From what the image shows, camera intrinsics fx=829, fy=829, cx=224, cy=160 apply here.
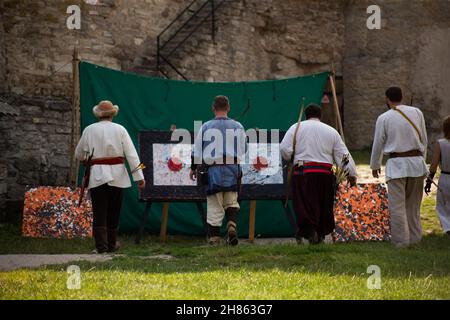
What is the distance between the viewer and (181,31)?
1706cm

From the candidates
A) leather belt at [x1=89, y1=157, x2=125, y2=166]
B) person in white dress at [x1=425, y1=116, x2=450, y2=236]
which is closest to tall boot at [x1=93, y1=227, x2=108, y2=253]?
leather belt at [x1=89, y1=157, x2=125, y2=166]

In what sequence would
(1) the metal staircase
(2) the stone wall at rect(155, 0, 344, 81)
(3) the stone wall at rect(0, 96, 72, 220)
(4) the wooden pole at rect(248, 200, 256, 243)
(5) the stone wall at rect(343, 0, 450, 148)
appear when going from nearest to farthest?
(4) the wooden pole at rect(248, 200, 256, 243) < (3) the stone wall at rect(0, 96, 72, 220) < (1) the metal staircase < (2) the stone wall at rect(155, 0, 344, 81) < (5) the stone wall at rect(343, 0, 450, 148)

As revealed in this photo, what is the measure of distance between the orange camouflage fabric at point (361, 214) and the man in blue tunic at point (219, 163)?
1.27 m

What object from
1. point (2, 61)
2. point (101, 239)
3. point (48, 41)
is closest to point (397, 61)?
point (48, 41)

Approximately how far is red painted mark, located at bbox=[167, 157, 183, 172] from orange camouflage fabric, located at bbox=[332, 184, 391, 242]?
1.94 metres

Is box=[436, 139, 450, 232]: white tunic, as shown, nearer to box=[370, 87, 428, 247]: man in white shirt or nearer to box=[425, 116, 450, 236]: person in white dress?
box=[425, 116, 450, 236]: person in white dress

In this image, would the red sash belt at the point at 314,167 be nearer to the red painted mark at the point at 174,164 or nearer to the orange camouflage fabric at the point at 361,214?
the orange camouflage fabric at the point at 361,214

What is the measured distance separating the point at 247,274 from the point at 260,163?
3548 mm

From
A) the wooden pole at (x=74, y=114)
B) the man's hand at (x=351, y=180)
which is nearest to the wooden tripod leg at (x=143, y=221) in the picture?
the wooden pole at (x=74, y=114)

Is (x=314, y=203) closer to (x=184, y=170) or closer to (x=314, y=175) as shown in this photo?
(x=314, y=175)

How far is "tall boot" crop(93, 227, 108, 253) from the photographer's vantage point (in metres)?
8.43

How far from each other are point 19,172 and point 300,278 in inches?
281
